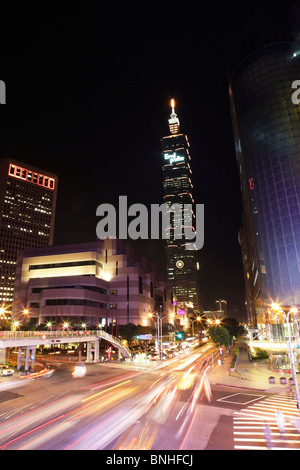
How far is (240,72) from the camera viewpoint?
10681 cm

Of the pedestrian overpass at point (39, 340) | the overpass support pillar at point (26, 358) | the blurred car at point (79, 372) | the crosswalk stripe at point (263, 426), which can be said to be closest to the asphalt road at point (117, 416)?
the crosswalk stripe at point (263, 426)

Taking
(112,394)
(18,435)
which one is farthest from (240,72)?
(18,435)

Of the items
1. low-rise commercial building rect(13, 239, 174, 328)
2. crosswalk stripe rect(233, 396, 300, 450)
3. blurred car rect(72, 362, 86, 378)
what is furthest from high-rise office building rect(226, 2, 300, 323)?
crosswalk stripe rect(233, 396, 300, 450)

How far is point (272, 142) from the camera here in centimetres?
9069

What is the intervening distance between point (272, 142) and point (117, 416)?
3538 inches

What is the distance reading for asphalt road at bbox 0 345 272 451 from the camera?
16.7 meters

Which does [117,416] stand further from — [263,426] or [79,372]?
[79,372]

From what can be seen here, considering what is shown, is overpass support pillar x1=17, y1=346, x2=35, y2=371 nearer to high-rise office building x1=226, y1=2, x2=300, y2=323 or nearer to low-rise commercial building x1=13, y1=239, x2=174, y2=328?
low-rise commercial building x1=13, y1=239, x2=174, y2=328

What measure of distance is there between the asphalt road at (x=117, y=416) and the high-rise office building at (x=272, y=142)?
60.0 m

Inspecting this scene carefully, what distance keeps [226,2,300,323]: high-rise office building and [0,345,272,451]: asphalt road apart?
60.0 m

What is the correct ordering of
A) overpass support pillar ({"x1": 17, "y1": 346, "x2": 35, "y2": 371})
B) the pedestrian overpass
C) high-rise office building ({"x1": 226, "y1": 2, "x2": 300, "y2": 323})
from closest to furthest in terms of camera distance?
the pedestrian overpass, overpass support pillar ({"x1": 17, "y1": 346, "x2": 35, "y2": 371}), high-rise office building ({"x1": 226, "y1": 2, "x2": 300, "y2": 323})

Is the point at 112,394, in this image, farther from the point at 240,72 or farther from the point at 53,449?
the point at 240,72

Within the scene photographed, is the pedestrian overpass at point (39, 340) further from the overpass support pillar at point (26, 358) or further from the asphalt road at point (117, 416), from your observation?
the asphalt road at point (117, 416)
